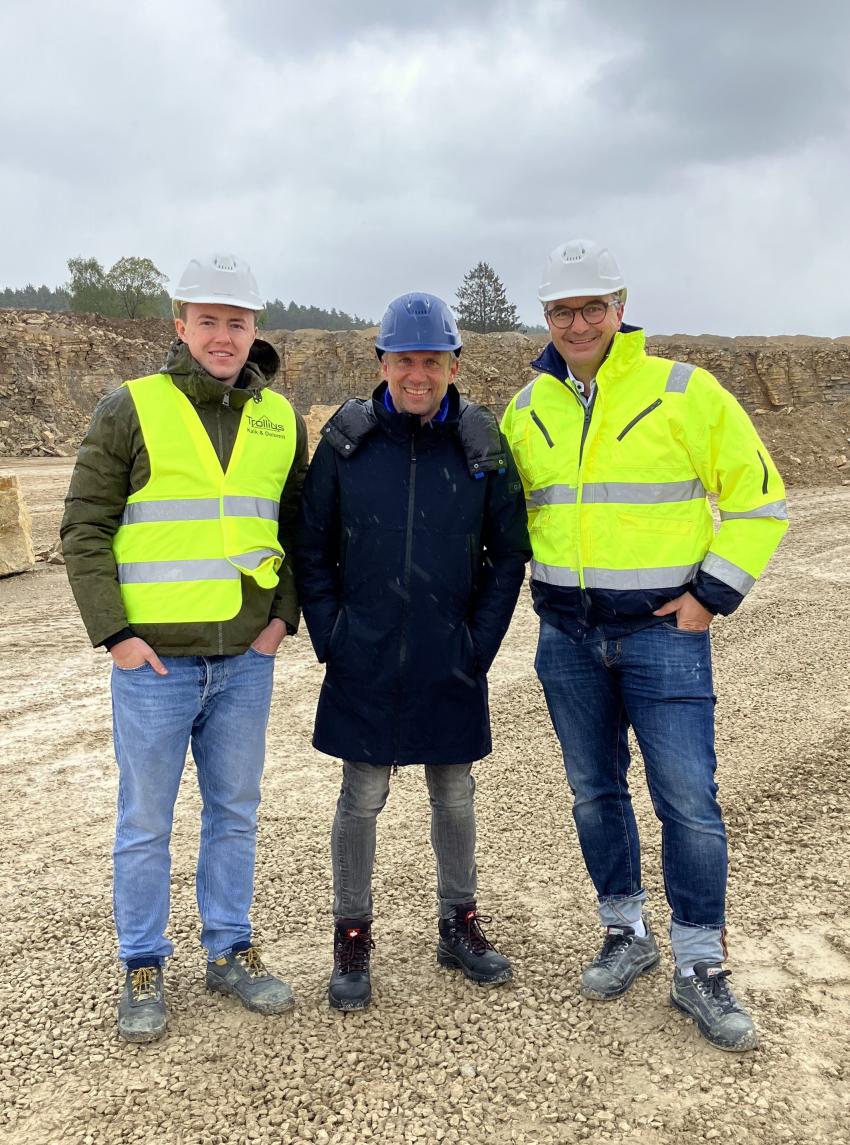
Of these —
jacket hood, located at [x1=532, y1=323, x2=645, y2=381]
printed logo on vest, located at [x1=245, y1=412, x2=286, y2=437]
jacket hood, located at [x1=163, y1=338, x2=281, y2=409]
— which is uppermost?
jacket hood, located at [x1=532, y1=323, x2=645, y2=381]

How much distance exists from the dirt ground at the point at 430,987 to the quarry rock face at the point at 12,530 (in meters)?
6.04

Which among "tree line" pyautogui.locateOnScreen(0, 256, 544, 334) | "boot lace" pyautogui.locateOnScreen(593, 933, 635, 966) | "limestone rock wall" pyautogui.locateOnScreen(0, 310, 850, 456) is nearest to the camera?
"boot lace" pyautogui.locateOnScreen(593, 933, 635, 966)

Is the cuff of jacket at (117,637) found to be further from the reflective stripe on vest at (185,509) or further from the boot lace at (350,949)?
the boot lace at (350,949)

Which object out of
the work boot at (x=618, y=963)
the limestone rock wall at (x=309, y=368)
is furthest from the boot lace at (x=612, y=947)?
the limestone rock wall at (x=309, y=368)

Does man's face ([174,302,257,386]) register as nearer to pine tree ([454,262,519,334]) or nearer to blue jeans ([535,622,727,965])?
blue jeans ([535,622,727,965])

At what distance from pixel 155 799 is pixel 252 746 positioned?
14.4 inches

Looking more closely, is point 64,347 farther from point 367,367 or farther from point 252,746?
point 252,746

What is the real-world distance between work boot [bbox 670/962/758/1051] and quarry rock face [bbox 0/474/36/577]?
1098 centimetres

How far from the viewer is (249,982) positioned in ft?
11.3

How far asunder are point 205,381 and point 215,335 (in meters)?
0.16

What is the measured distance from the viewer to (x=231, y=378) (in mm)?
3244

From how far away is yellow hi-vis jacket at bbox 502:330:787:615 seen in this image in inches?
122

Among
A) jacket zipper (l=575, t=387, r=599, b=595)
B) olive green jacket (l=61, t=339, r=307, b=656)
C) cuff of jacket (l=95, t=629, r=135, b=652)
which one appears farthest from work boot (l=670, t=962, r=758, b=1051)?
cuff of jacket (l=95, t=629, r=135, b=652)

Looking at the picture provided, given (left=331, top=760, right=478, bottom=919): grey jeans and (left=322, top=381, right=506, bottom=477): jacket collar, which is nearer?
(left=322, top=381, right=506, bottom=477): jacket collar
